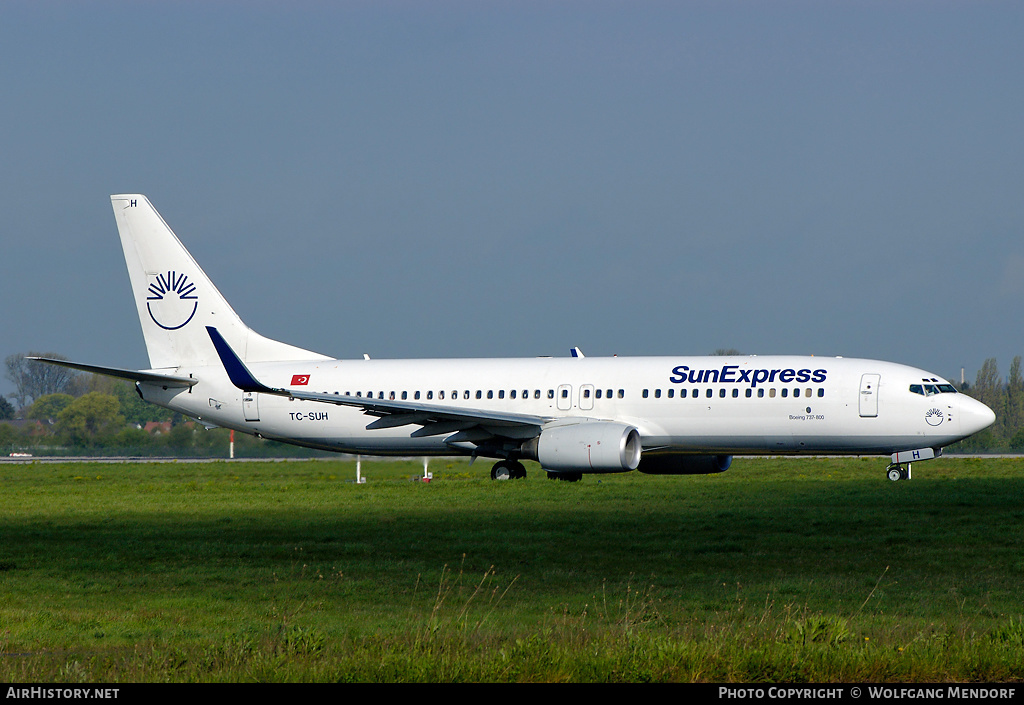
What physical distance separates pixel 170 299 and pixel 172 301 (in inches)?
4.9

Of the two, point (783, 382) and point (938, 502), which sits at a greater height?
point (783, 382)

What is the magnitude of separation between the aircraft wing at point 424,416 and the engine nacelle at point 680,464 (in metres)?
3.89

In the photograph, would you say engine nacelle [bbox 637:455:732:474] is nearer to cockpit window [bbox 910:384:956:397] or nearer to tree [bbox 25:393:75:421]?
cockpit window [bbox 910:384:956:397]

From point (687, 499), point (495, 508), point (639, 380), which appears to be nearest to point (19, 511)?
point (495, 508)

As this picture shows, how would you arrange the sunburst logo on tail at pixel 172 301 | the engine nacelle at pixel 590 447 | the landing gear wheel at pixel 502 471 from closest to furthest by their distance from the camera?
the engine nacelle at pixel 590 447
the landing gear wheel at pixel 502 471
the sunburst logo on tail at pixel 172 301

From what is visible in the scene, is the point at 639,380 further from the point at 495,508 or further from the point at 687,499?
the point at 495,508

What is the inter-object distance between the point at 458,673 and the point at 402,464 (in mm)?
28417

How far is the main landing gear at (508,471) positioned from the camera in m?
33.6

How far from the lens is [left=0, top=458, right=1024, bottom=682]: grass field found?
884 centimetres

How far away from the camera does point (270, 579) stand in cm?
1455

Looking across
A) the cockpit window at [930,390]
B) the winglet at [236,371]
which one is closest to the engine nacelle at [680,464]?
the cockpit window at [930,390]

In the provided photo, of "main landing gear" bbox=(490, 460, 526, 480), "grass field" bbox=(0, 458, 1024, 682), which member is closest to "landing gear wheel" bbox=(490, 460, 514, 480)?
"main landing gear" bbox=(490, 460, 526, 480)

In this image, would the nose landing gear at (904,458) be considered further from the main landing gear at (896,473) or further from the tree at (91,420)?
the tree at (91,420)

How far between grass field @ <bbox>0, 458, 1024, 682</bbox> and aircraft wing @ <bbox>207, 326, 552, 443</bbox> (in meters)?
3.01
